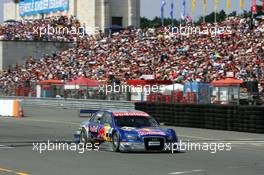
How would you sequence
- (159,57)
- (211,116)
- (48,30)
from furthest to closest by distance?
(48,30), (159,57), (211,116)

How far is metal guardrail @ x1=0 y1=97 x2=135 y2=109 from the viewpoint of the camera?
139ft

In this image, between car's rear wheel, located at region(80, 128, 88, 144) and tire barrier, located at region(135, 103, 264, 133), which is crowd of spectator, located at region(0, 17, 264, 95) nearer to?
tire barrier, located at region(135, 103, 264, 133)

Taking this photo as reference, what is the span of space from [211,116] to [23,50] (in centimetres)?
4313

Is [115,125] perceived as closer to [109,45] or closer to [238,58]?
[238,58]

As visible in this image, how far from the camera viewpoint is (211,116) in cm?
2994

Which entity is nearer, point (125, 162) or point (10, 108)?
point (125, 162)

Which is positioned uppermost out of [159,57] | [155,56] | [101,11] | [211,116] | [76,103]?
[101,11]

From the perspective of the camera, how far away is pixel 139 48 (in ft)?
176

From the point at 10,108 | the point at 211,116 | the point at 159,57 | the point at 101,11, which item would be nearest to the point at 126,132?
the point at 211,116

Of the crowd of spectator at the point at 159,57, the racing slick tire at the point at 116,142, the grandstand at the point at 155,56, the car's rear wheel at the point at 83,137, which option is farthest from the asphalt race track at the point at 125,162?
the crowd of spectator at the point at 159,57

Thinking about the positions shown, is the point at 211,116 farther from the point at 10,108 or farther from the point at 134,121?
the point at 10,108

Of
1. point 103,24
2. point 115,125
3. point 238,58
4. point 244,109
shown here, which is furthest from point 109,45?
point 115,125

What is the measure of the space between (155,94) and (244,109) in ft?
28.1

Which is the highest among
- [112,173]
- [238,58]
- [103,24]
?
[103,24]
